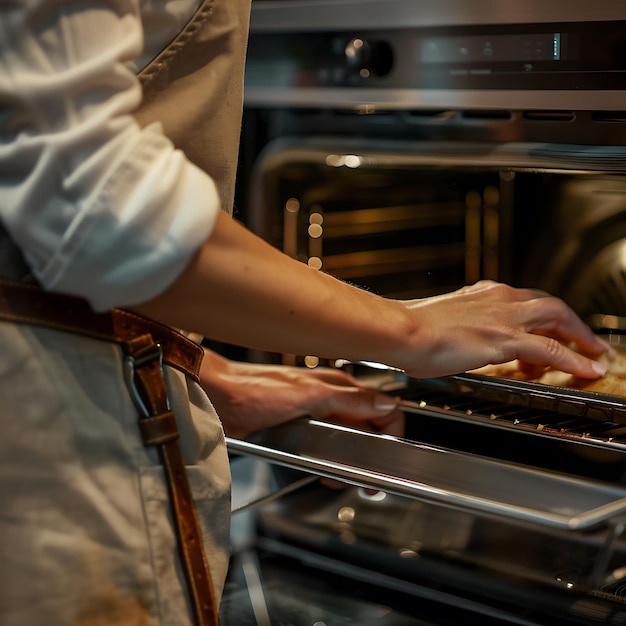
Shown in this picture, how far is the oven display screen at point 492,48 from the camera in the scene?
0.87 meters

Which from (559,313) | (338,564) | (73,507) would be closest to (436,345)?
(559,313)

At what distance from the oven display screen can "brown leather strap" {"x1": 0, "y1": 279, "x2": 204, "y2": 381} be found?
1.42ft

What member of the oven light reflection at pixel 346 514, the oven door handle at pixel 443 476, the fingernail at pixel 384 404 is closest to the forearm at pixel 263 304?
the oven door handle at pixel 443 476

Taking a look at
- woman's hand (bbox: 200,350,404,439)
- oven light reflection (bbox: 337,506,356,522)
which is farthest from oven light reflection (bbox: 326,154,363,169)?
oven light reflection (bbox: 337,506,356,522)

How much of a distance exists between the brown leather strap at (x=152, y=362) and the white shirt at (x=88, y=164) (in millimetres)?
60

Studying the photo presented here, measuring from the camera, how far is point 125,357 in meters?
0.65

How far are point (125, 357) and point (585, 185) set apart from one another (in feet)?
1.69

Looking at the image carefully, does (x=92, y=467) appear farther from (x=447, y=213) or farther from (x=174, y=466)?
(x=447, y=213)

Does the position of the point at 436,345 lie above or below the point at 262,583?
above

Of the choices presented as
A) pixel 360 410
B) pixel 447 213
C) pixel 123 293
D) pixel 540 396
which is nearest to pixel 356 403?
pixel 360 410

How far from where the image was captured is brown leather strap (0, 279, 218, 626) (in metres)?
0.63

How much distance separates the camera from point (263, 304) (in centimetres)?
62

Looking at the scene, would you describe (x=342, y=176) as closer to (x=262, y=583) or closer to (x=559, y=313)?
(x=559, y=313)

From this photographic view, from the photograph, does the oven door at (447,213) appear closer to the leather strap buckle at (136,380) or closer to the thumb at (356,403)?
the thumb at (356,403)
